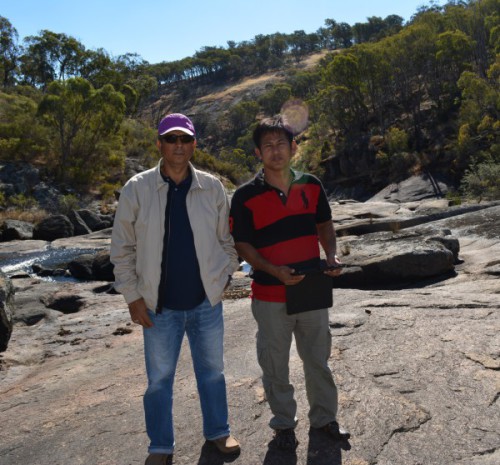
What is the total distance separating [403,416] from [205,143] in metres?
82.6

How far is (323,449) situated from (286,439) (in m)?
0.21

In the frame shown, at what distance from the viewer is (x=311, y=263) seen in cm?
288

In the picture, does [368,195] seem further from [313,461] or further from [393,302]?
[313,461]

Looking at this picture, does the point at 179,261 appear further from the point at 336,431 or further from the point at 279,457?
the point at 336,431

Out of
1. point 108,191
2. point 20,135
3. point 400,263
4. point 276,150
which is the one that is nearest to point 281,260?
point 276,150

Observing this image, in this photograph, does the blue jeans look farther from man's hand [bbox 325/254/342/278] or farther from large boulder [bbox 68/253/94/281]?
large boulder [bbox 68/253/94/281]

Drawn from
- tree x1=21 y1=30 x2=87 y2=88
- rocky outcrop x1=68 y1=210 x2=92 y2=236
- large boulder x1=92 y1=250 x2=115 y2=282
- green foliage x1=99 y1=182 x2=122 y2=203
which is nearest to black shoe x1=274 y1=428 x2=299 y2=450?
large boulder x1=92 y1=250 x2=115 y2=282

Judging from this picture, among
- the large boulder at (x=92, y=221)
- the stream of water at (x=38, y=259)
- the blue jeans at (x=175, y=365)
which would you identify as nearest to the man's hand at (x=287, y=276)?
the blue jeans at (x=175, y=365)

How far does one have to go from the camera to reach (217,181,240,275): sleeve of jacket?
2912mm

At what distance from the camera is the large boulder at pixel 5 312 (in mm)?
5734

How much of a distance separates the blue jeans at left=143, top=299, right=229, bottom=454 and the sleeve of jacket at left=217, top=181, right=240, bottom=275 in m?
0.27

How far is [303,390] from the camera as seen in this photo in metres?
3.57

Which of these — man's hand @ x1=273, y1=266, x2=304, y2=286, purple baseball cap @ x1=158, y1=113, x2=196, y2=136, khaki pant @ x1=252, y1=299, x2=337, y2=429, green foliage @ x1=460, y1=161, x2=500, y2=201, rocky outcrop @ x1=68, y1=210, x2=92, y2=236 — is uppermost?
purple baseball cap @ x1=158, y1=113, x2=196, y2=136

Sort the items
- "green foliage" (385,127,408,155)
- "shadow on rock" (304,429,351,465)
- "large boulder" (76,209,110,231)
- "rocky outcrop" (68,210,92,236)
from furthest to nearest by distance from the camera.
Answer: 1. "green foliage" (385,127,408,155)
2. "large boulder" (76,209,110,231)
3. "rocky outcrop" (68,210,92,236)
4. "shadow on rock" (304,429,351,465)
